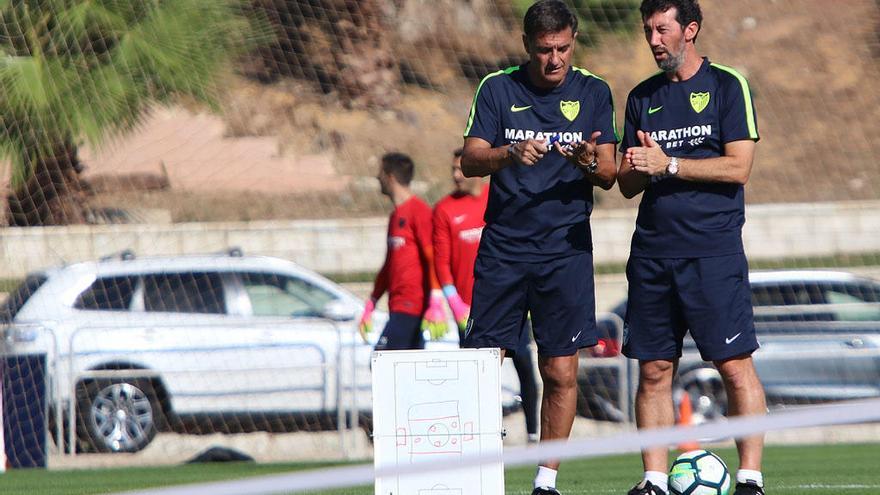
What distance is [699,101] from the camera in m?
5.77

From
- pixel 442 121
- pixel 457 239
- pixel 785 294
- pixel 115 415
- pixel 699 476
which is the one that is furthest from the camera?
pixel 442 121

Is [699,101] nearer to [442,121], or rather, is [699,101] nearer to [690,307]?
[690,307]

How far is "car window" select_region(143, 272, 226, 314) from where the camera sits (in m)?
12.9

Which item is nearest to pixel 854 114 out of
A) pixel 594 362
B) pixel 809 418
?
pixel 594 362

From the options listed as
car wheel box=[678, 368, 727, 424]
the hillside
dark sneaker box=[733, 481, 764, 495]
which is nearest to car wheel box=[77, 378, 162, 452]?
car wheel box=[678, 368, 727, 424]

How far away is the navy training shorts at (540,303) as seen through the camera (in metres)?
5.99

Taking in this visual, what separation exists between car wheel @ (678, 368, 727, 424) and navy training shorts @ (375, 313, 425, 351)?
3.96 metres

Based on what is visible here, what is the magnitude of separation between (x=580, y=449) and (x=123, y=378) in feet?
31.3

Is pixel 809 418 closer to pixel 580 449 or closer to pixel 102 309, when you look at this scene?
pixel 580 449

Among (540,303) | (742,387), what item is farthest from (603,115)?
(742,387)

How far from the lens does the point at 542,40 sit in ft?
19.3

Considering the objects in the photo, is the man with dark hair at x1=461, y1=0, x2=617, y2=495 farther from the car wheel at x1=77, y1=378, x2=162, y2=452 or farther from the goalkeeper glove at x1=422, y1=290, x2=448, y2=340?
the car wheel at x1=77, y1=378, x2=162, y2=452

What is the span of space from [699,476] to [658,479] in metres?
0.18

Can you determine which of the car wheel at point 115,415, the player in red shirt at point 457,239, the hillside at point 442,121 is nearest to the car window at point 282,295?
the car wheel at point 115,415
